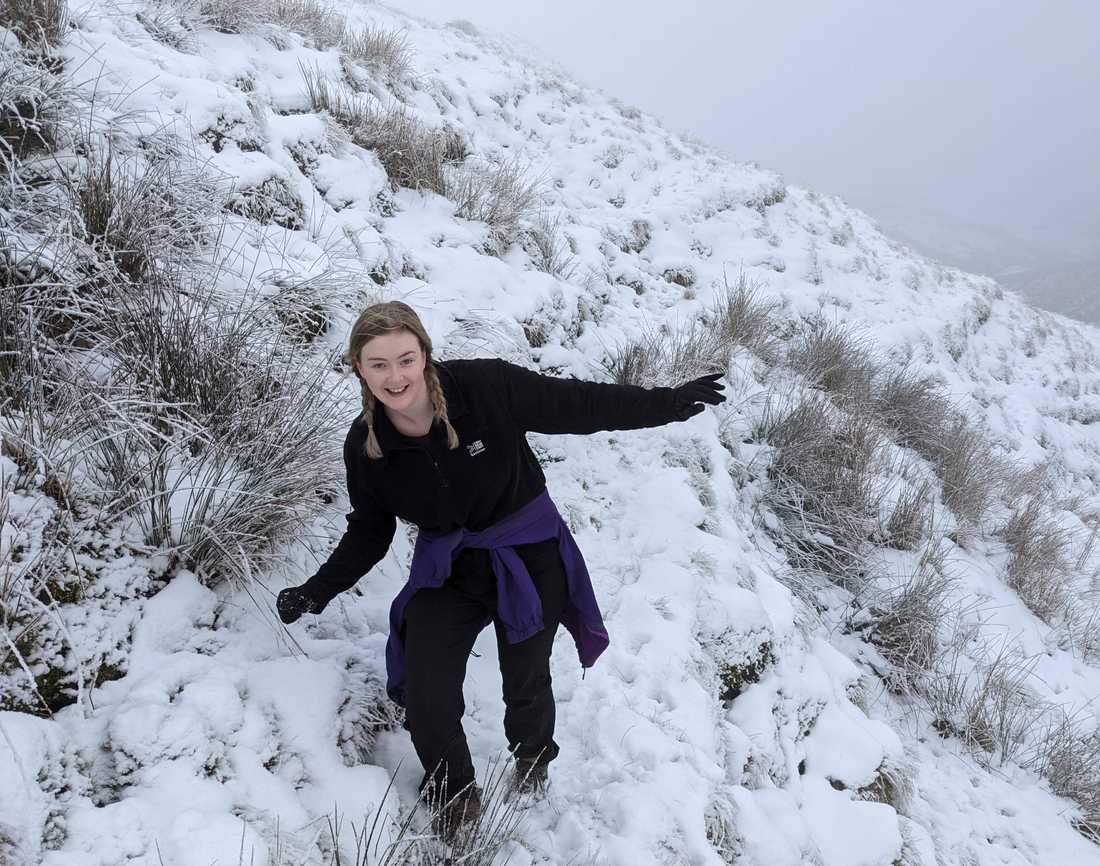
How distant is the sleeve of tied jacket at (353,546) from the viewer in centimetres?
183

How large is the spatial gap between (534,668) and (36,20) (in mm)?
3780

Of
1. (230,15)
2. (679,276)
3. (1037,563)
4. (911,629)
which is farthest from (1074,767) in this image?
(230,15)

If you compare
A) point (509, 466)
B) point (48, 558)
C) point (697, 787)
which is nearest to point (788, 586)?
point (697, 787)

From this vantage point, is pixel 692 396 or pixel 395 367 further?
pixel 692 396

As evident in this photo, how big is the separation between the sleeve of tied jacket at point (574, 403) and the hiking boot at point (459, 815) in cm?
106

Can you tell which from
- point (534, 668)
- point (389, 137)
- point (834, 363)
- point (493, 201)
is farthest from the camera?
point (834, 363)

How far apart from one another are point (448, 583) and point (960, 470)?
4896 mm

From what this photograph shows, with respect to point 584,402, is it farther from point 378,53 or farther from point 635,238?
point 378,53

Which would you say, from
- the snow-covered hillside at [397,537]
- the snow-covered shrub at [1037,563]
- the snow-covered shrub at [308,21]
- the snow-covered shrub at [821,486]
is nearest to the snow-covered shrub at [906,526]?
the snow-covered hillside at [397,537]

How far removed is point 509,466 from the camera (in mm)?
A: 1816

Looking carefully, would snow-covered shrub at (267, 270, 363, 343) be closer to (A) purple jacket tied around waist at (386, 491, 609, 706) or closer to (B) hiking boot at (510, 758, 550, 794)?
(A) purple jacket tied around waist at (386, 491, 609, 706)

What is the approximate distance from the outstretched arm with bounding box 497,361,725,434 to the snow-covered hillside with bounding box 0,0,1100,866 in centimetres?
83

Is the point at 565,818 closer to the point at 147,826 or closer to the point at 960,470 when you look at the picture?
the point at 147,826

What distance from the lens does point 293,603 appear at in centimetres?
180
